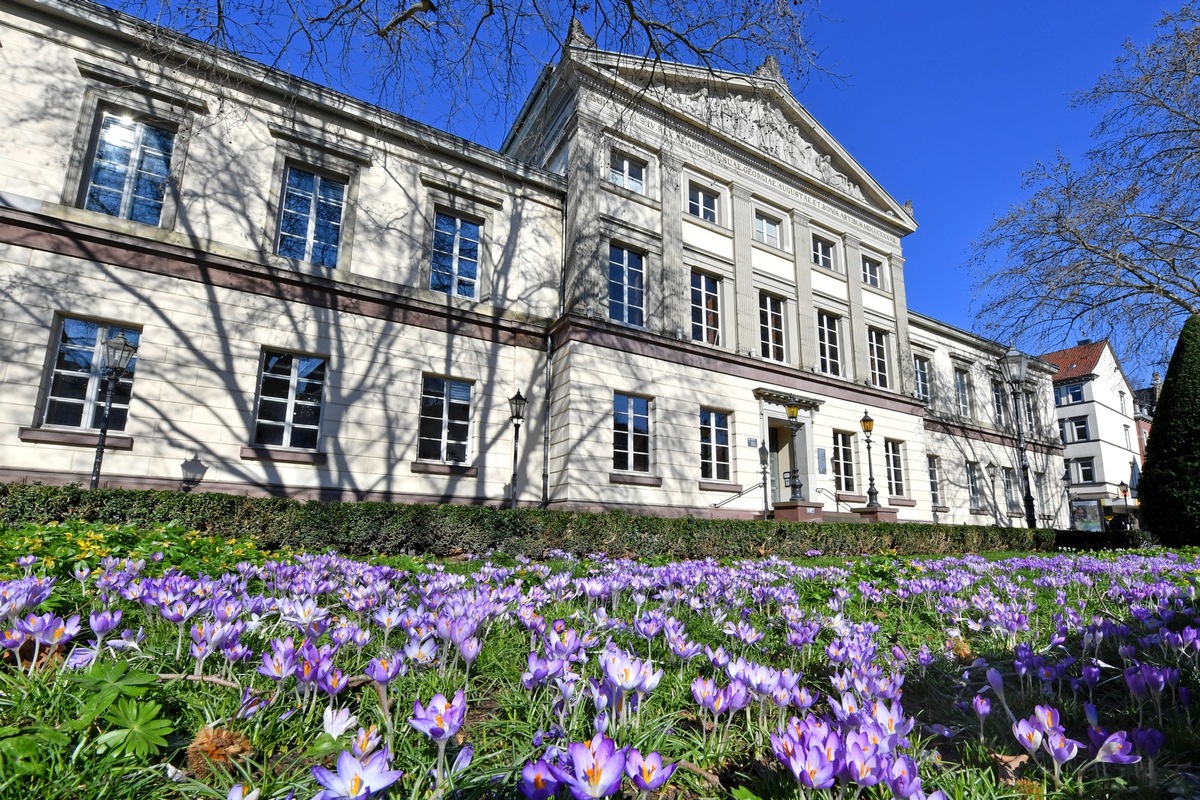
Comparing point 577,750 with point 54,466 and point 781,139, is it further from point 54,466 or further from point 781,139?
point 781,139

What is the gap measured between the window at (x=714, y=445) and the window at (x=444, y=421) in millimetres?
7237

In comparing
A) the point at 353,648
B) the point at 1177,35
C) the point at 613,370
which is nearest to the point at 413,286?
the point at 613,370

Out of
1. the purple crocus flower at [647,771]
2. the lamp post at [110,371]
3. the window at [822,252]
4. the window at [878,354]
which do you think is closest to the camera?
the purple crocus flower at [647,771]

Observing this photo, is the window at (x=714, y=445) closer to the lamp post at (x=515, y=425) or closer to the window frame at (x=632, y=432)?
the window frame at (x=632, y=432)

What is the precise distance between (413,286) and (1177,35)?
20990mm

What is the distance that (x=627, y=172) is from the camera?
1773cm

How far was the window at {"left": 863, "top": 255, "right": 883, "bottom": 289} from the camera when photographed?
78.4 feet

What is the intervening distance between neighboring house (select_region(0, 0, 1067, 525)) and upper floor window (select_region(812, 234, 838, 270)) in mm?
128

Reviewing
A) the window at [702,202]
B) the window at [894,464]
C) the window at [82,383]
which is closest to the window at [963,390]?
the window at [894,464]

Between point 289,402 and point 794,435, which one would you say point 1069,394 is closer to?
point 794,435

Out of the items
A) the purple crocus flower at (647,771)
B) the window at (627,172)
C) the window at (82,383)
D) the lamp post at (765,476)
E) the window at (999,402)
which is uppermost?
the window at (627,172)

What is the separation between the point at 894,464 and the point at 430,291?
18.8 meters

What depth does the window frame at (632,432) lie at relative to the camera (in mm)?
15539

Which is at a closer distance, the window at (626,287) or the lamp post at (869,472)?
the window at (626,287)
